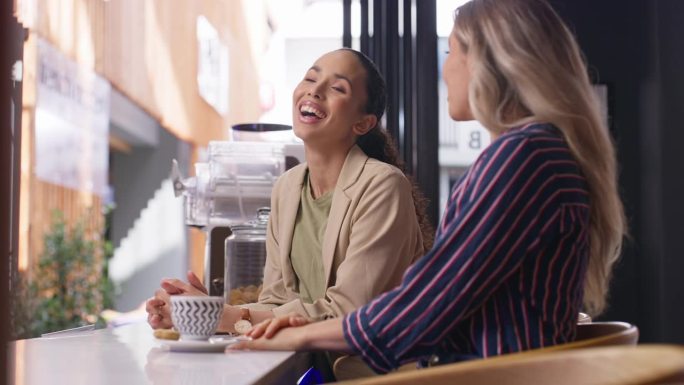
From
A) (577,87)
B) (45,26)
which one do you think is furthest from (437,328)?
(45,26)

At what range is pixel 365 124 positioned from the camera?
226 cm

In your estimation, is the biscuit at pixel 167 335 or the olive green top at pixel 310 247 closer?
the biscuit at pixel 167 335

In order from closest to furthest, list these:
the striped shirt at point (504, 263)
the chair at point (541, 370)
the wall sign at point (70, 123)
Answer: the chair at point (541, 370) → the striped shirt at point (504, 263) → the wall sign at point (70, 123)

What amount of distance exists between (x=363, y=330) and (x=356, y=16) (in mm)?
2929

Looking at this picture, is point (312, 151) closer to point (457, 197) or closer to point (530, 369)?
point (457, 197)

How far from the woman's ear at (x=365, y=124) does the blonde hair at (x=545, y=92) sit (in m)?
0.92

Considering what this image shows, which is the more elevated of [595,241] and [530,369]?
[595,241]

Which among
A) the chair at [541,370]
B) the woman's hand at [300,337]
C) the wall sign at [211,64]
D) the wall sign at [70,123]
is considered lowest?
the woman's hand at [300,337]

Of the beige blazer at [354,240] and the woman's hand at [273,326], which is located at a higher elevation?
the beige blazer at [354,240]

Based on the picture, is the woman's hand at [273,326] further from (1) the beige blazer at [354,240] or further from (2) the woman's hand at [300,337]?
(1) the beige blazer at [354,240]

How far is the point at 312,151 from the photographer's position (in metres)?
2.17

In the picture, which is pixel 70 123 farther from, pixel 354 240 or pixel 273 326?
pixel 273 326

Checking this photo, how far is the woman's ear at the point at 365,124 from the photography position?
88.3 inches

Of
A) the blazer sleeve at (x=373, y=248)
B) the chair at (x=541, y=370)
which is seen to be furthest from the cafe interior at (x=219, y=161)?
the blazer sleeve at (x=373, y=248)
